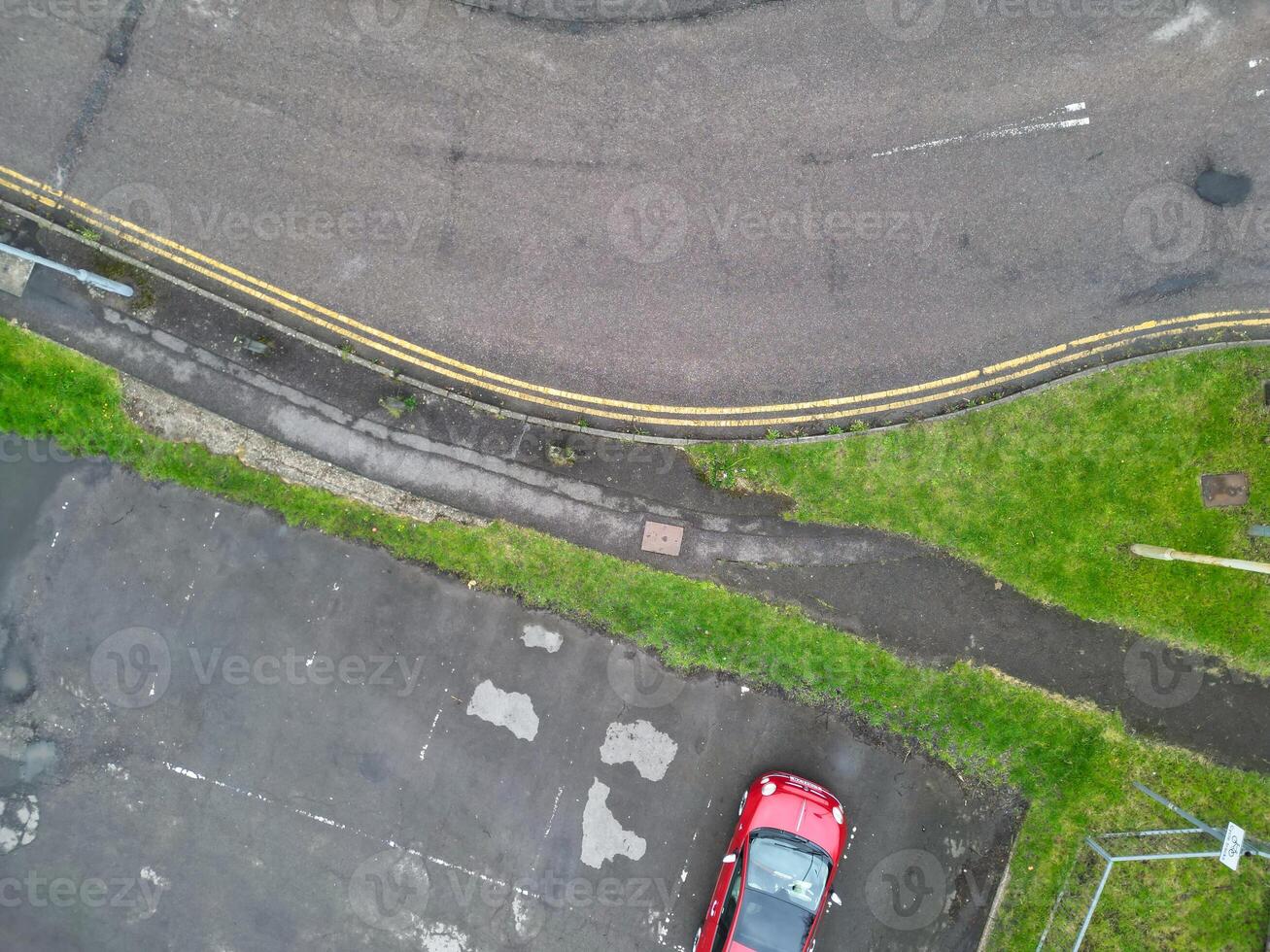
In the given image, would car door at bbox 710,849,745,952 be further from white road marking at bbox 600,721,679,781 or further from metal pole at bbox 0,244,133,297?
metal pole at bbox 0,244,133,297

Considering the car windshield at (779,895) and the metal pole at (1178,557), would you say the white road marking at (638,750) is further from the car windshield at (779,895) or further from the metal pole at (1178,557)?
the metal pole at (1178,557)

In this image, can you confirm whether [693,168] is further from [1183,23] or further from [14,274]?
[14,274]

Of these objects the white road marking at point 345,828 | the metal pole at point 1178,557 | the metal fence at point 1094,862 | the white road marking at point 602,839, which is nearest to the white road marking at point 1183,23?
the metal pole at point 1178,557

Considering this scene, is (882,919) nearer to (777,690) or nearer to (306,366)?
(777,690)

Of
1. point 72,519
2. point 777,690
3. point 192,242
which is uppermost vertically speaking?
point 192,242

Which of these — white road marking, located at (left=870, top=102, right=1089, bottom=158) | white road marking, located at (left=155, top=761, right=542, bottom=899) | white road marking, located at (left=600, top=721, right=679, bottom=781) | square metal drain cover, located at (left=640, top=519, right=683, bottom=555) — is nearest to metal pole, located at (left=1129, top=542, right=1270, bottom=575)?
white road marking, located at (left=870, top=102, right=1089, bottom=158)

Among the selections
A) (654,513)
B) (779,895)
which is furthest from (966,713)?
(654,513)

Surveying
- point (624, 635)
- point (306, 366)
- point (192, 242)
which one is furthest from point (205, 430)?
point (624, 635)
